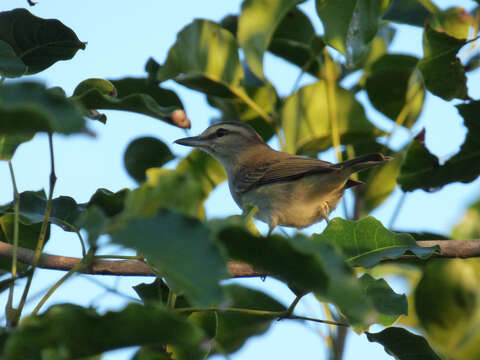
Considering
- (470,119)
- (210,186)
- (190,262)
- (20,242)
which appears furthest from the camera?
(210,186)

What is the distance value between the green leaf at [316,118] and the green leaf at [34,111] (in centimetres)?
234

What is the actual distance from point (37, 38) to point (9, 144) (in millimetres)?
512

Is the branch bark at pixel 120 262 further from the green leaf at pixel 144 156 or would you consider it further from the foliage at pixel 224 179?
the green leaf at pixel 144 156

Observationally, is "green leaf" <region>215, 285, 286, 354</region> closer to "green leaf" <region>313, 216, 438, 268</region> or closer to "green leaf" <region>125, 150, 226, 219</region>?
"green leaf" <region>313, 216, 438, 268</region>

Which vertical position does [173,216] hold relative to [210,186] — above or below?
above

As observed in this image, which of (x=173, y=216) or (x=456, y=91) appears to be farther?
(x=456, y=91)

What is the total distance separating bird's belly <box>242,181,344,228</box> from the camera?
14.9 feet

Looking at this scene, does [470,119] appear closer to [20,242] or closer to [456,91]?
[456,91]

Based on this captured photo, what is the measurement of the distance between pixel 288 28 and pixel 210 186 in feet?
3.51

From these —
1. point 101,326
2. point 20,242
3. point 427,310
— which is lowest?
point 427,310

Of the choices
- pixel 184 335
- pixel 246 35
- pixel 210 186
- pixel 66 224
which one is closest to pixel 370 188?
pixel 210 186

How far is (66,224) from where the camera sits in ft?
7.61

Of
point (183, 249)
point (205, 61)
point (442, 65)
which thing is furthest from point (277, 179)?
point (183, 249)

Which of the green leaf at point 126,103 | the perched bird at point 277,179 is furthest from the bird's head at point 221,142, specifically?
the green leaf at point 126,103
